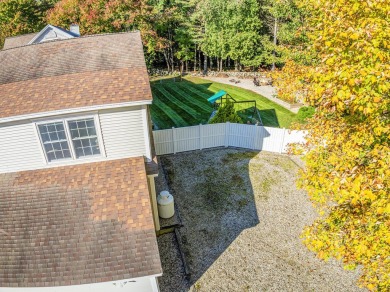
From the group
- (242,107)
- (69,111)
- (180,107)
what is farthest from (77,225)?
(242,107)

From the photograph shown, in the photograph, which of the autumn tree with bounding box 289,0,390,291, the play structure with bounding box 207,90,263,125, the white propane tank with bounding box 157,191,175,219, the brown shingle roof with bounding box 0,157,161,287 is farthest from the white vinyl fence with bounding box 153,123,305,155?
the autumn tree with bounding box 289,0,390,291

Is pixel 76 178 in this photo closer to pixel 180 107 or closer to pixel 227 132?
pixel 227 132

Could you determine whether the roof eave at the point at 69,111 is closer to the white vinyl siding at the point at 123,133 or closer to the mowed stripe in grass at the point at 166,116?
the white vinyl siding at the point at 123,133

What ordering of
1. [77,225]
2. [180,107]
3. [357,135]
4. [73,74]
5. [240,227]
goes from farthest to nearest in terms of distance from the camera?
[180,107] < [240,227] < [73,74] < [77,225] < [357,135]

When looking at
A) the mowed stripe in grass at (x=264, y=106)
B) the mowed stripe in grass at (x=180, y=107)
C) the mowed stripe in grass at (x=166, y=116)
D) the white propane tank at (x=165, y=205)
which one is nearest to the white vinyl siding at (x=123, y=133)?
the white propane tank at (x=165, y=205)

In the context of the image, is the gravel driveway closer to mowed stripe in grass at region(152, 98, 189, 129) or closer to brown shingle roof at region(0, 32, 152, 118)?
mowed stripe in grass at region(152, 98, 189, 129)

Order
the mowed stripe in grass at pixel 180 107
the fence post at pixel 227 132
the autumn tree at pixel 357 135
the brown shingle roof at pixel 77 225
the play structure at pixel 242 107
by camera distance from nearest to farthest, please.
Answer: the autumn tree at pixel 357 135, the brown shingle roof at pixel 77 225, the fence post at pixel 227 132, the play structure at pixel 242 107, the mowed stripe in grass at pixel 180 107

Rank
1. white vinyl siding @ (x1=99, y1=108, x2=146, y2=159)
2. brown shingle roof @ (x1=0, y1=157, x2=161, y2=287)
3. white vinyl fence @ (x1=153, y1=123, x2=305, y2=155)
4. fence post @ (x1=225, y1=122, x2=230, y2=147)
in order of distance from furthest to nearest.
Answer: fence post @ (x1=225, y1=122, x2=230, y2=147) → white vinyl fence @ (x1=153, y1=123, x2=305, y2=155) → white vinyl siding @ (x1=99, y1=108, x2=146, y2=159) → brown shingle roof @ (x1=0, y1=157, x2=161, y2=287)
